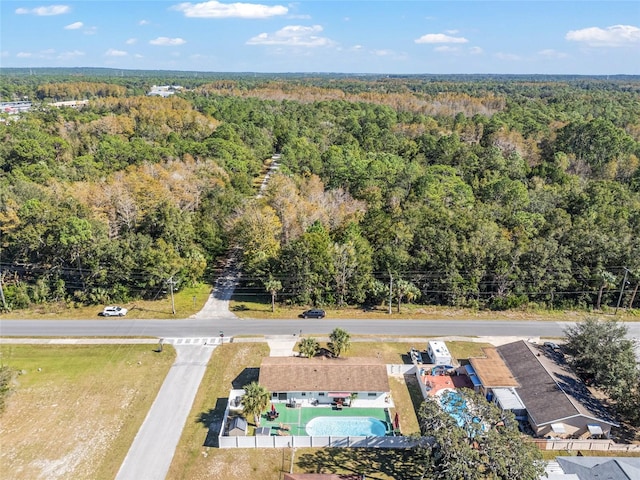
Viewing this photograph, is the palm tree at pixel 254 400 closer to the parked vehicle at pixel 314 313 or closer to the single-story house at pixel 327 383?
the single-story house at pixel 327 383

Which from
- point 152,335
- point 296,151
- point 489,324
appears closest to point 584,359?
point 489,324

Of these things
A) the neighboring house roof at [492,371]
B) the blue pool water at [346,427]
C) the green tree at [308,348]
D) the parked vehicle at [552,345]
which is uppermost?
the green tree at [308,348]

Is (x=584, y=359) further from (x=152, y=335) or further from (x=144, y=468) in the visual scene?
(x=152, y=335)

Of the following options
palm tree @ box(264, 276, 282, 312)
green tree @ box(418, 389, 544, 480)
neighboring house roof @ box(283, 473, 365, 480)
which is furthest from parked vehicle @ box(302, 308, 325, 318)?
green tree @ box(418, 389, 544, 480)

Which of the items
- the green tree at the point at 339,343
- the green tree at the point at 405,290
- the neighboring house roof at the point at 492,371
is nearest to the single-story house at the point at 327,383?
the green tree at the point at 339,343

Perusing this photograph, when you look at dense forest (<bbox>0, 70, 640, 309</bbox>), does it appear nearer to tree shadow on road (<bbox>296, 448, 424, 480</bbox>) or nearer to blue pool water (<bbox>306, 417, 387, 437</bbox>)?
blue pool water (<bbox>306, 417, 387, 437</bbox>)

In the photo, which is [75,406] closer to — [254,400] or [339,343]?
[254,400]
